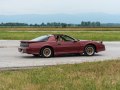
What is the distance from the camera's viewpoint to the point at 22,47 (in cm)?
2194

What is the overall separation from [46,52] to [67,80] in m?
10.2

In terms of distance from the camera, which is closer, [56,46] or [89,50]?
[56,46]

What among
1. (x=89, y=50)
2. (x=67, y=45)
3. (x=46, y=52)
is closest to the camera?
(x=46, y=52)

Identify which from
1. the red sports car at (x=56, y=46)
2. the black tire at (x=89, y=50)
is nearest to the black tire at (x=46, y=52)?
the red sports car at (x=56, y=46)

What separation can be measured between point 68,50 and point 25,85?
11.6 meters

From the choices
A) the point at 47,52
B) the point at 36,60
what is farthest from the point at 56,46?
the point at 36,60

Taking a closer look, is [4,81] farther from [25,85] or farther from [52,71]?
[52,71]

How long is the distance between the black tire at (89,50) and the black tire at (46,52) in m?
1.95

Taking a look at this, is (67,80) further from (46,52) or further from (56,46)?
(56,46)

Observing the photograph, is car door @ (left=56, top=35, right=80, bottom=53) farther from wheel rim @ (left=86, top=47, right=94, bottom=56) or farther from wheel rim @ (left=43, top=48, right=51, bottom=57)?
wheel rim @ (left=86, top=47, right=94, bottom=56)

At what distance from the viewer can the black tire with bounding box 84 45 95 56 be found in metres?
22.5

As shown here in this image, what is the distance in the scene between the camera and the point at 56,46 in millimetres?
21859

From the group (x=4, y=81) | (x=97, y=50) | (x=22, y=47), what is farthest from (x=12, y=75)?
(x=97, y=50)

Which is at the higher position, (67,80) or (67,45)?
(67,45)
